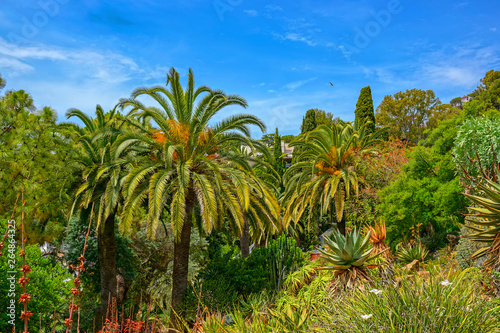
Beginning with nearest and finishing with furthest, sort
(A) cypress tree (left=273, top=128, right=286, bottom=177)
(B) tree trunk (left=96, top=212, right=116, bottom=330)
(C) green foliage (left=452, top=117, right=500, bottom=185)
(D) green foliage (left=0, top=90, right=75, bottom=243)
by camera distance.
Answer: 1. (C) green foliage (left=452, top=117, right=500, bottom=185)
2. (D) green foliage (left=0, top=90, right=75, bottom=243)
3. (B) tree trunk (left=96, top=212, right=116, bottom=330)
4. (A) cypress tree (left=273, top=128, right=286, bottom=177)

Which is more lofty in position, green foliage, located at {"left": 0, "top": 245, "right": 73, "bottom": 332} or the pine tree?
the pine tree

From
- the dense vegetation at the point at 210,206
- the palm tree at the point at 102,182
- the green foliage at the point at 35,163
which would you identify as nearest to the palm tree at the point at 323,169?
the dense vegetation at the point at 210,206

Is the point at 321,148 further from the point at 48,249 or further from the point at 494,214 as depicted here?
the point at 48,249

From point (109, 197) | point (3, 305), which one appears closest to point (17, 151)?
point (109, 197)

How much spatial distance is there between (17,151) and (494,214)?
16548 millimetres

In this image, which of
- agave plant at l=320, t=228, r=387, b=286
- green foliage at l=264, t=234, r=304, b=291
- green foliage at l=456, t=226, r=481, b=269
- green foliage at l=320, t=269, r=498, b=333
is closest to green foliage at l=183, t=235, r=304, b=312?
green foliage at l=264, t=234, r=304, b=291

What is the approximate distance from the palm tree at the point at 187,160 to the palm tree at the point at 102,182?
3.54ft

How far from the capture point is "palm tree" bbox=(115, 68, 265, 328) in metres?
11.3

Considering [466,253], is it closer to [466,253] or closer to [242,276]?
[466,253]

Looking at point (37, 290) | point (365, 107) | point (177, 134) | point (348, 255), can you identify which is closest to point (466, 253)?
point (348, 255)

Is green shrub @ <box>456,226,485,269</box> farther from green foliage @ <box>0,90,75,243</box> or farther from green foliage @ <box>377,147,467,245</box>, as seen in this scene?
green foliage @ <box>0,90,75,243</box>

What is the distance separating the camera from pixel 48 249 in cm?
1981

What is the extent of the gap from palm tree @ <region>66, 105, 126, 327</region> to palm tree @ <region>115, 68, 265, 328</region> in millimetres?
1079

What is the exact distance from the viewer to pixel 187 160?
12094mm
